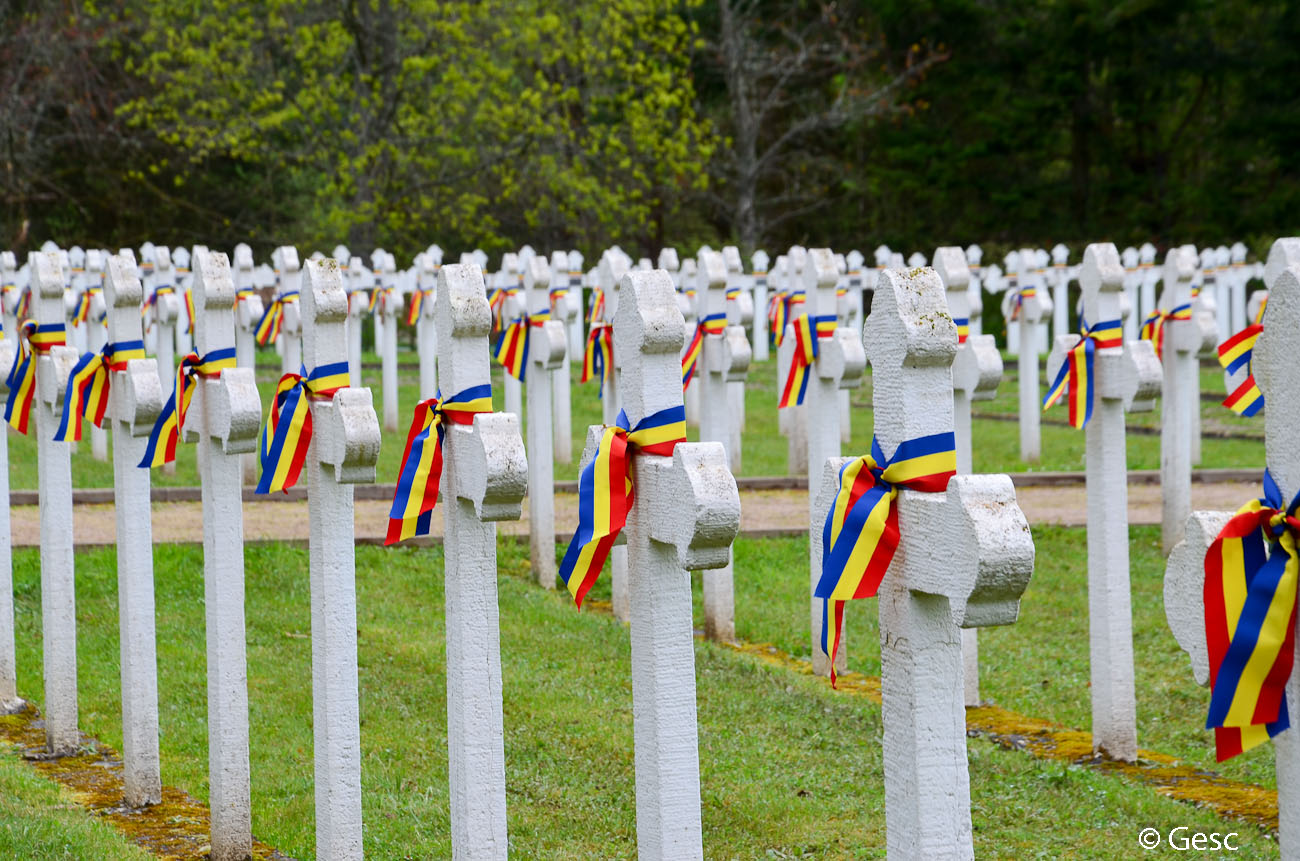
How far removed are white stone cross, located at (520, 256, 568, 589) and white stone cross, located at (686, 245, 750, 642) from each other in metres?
1.13

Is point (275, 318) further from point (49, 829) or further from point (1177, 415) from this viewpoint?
point (49, 829)

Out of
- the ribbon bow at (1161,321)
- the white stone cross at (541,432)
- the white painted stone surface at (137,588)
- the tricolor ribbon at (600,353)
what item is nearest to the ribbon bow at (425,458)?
the white painted stone surface at (137,588)

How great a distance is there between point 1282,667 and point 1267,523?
23cm

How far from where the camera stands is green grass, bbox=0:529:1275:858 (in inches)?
202

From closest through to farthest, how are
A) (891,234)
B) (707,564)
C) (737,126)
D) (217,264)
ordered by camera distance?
(707,564)
(217,264)
(737,126)
(891,234)

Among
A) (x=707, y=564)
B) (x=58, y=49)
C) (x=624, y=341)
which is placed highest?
(x=58, y=49)

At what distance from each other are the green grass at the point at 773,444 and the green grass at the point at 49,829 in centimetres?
705

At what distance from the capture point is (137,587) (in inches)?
209

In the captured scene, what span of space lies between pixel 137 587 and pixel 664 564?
291 cm

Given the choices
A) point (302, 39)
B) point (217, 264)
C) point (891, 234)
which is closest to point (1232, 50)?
point (891, 234)

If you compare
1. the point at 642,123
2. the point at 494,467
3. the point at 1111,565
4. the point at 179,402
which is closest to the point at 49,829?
the point at 179,402

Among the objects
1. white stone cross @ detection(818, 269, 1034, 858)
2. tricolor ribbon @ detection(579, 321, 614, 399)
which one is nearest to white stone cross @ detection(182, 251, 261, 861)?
white stone cross @ detection(818, 269, 1034, 858)

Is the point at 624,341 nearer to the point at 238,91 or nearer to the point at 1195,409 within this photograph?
the point at 1195,409

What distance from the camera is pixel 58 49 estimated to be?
26.2m
